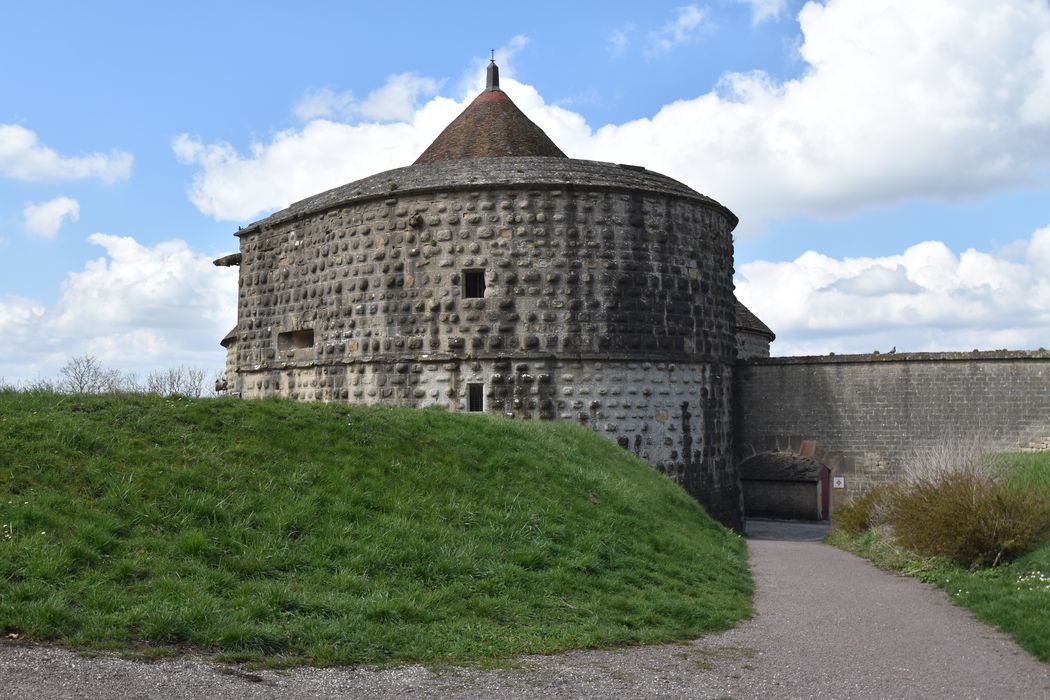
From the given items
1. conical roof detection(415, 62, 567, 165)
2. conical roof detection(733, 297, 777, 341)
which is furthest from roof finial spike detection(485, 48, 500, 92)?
conical roof detection(733, 297, 777, 341)

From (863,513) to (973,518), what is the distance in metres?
5.21

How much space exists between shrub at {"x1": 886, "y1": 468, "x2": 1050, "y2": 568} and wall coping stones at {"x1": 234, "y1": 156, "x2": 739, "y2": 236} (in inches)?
324

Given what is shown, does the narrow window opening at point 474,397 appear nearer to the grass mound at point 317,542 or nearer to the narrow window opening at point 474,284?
the narrow window opening at point 474,284

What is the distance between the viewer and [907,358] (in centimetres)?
2031

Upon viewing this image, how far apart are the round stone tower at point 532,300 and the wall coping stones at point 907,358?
96.6 inches

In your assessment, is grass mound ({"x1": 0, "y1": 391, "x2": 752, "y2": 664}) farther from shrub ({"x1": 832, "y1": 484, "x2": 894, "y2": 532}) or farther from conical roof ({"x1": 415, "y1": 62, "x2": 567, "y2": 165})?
conical roof ({"x1": 415, "y1": 62, "x2": 567, "y2": 165})

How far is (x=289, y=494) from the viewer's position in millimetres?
9180

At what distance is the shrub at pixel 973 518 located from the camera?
11.8 m

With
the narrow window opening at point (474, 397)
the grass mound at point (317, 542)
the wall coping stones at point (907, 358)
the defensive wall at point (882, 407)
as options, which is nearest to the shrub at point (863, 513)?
the defensive wall at point (882, 407)

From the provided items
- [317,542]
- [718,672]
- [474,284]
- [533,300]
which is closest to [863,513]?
[533,300]

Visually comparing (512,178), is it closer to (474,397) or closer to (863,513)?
(474,397)

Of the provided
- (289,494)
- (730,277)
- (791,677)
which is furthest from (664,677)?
(730,277)

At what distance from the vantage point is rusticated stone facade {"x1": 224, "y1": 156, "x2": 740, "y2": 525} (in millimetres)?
17547

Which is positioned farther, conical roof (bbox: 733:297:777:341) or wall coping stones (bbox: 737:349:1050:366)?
conical roof (bbox: 733:297:777:341)
